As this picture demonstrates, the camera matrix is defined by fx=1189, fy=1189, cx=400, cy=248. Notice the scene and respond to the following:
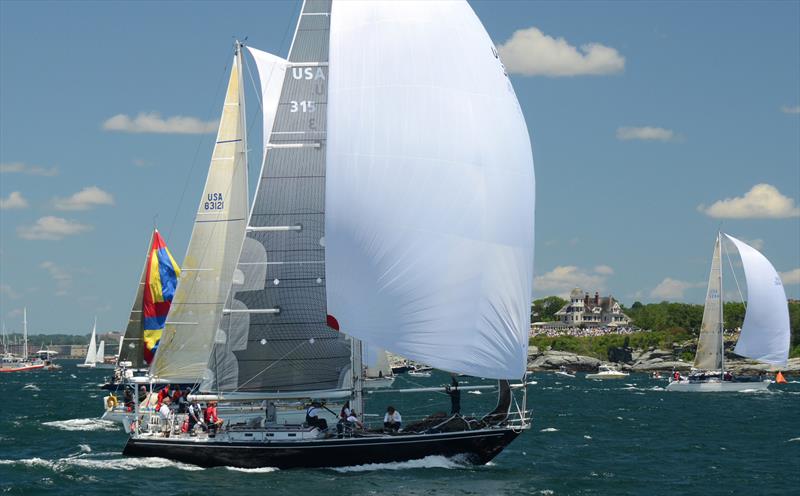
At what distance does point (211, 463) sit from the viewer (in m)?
32.8

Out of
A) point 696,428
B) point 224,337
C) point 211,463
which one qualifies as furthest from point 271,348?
point 696,428

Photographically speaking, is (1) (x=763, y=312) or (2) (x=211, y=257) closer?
(2) (x=211, y=257)

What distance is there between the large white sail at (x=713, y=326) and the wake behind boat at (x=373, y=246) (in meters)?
64.9

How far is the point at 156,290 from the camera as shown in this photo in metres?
57.9

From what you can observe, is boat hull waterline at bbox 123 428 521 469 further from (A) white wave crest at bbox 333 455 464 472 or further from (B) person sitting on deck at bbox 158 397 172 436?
(B) person sitting on deck at bbox 158 397 172 436

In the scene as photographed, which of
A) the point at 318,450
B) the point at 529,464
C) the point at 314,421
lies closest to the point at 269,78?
the point at 314,421

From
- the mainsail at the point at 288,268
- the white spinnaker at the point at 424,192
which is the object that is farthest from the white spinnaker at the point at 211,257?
the white spinnaker at the point at 424,192

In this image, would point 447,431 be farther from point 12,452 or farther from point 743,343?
point 743,343

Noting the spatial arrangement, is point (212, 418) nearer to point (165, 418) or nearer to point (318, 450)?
point (165, 418)

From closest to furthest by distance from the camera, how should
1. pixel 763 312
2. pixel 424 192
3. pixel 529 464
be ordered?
pixel 424 192
pixel 529 464
pixel 763 312

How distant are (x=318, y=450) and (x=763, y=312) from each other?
214 ft

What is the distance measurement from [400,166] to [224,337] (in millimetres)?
7126

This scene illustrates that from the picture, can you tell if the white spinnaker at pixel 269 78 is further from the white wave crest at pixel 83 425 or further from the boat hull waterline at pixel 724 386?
the boat hull waterline at pixel 724 386

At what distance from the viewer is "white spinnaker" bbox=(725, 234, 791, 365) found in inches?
3529
